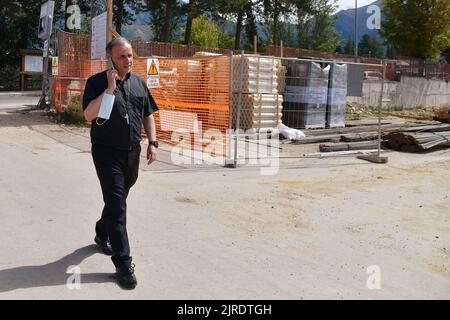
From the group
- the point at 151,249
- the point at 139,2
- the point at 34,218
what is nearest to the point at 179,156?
the point at 34,218

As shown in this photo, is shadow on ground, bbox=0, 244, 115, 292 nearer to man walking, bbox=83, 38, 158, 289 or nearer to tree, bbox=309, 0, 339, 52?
man walking, bbox=83, 38, 158, 289

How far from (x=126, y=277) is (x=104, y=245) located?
2.95ft

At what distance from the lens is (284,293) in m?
4.18

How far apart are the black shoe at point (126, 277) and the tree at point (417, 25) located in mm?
35229

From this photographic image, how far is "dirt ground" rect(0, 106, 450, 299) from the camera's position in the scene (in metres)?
4.32

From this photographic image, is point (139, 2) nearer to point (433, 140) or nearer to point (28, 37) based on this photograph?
point (28, 37)

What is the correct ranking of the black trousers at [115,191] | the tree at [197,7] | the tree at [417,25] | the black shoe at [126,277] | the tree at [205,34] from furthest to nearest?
Answer: the tree at [205,34], the tree at [417,25], the tree at [197,7], the black trousers at [115,191], the black shoe at [126,277]

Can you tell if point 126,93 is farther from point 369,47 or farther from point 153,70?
point 369,47

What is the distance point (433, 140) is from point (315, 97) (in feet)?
13.5

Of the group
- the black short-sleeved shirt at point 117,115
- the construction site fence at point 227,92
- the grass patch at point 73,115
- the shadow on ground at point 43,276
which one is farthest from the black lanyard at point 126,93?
the grass patch at point 73,115

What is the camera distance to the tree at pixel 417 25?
35.2m

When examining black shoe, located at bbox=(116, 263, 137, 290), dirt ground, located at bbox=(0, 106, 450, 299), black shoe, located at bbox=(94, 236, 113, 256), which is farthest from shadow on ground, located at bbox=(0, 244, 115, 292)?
black shoe, located at bbox=(94, 236, 113, 256)

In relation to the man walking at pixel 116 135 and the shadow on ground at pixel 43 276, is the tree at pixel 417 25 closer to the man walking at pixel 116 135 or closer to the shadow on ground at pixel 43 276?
the man walking at pixel 116 135

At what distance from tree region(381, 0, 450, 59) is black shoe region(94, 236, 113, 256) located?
34639 mm
